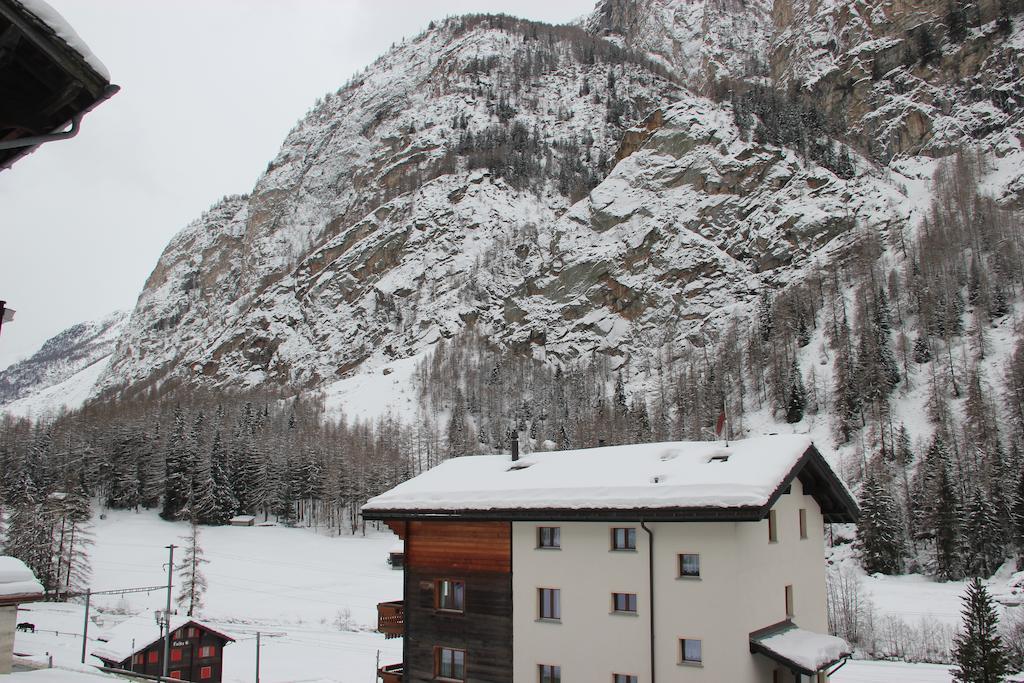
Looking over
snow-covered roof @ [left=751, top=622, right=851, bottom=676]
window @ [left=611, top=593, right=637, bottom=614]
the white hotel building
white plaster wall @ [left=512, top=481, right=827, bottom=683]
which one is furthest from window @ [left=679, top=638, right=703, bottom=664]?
window @ [left=611, top=593, right=637, bottom=614]

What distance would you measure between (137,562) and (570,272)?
4786 inches

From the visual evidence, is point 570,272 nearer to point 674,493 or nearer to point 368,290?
point 368,290

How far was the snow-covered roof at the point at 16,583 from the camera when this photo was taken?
8727 millimetres

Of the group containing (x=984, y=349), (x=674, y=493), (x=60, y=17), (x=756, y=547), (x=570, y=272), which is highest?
(x=570, y=272)

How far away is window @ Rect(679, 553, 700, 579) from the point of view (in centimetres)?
1820

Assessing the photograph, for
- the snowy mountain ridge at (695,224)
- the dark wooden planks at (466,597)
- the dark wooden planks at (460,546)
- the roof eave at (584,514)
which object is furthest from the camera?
the snowy mountain ridge at (695,224)

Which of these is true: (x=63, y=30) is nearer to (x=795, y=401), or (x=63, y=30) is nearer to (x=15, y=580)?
(x=15, y=580)

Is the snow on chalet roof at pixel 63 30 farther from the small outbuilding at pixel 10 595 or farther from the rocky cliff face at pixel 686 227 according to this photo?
the rocky cliff face at pixel 686 227

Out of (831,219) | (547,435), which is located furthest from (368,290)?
(831,219)

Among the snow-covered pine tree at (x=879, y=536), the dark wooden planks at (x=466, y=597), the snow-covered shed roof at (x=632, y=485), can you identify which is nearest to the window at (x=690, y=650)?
the snow-covered shed roof at (x=632, y=485)

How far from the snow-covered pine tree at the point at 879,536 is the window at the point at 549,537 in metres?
56.1

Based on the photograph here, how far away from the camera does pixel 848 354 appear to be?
115 metres

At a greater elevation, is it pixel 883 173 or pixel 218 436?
pixel 883 173

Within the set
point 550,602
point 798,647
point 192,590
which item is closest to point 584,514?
point 550,602
